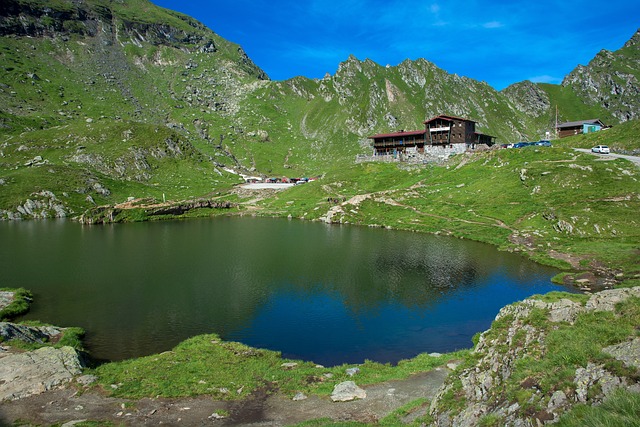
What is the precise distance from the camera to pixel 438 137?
15288cm

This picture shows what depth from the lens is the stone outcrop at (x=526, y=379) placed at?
12.6 meters

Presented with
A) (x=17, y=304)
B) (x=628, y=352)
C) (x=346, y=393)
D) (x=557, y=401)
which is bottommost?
(x=346, y=393)

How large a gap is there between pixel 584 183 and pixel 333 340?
3335 inches

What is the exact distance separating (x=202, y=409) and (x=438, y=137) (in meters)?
147

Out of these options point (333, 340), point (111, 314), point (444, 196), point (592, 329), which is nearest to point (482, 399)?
point (592, 329)

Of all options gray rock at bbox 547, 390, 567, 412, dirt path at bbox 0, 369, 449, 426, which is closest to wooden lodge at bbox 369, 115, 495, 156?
dirt path at bbox 0, 369, 449, 426

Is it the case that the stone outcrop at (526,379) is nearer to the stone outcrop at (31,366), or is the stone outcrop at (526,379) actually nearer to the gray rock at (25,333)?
the stone outcrop at (31,366)

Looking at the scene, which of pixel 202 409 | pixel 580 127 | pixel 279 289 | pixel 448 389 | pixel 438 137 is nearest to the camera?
pixel 448 389

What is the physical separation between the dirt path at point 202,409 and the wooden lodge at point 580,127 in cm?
17528

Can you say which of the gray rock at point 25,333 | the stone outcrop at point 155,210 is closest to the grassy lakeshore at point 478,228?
the stone outcrop at point 155,210

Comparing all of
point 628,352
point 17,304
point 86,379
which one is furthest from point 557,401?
point 17,304

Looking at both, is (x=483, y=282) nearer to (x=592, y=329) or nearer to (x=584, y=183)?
(x=592, y=329)

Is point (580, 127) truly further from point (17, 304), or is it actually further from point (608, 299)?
point (17, 304)

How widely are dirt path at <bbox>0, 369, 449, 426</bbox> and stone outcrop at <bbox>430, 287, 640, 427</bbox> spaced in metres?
7.25
